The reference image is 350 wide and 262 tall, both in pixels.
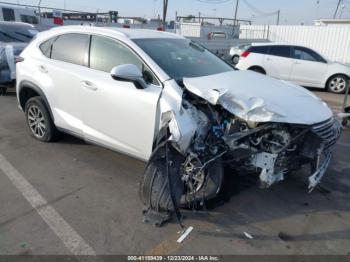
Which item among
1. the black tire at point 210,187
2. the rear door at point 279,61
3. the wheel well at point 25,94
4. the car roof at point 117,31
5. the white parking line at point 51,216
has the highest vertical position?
the car roof at point 117,31

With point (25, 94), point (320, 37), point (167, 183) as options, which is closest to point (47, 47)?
point (25, 94)

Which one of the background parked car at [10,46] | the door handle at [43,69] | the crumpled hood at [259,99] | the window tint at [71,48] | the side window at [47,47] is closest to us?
the crumpled hood at [259,99]

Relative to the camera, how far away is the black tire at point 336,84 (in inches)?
408

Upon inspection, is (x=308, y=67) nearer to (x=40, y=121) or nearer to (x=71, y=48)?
(x=71, y=48)

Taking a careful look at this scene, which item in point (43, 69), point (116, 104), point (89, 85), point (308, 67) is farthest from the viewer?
point (308, 67)

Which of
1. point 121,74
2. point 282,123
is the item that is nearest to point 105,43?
point 121,74

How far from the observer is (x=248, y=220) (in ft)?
10.6

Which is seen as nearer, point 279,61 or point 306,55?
point 306,55

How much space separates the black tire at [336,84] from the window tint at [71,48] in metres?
8.98

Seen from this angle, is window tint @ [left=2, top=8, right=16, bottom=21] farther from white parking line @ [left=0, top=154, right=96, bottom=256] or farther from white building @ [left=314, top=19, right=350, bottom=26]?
white building @ [left=314, top=19, right=350, bottom=26]

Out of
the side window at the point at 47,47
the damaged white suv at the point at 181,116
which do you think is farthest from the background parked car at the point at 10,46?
the damaged white suv at the point at 181,116

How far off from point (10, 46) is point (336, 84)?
9.77 metres

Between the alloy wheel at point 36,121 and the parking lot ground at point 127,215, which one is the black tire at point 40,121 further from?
the parking lot ground at point 127,215

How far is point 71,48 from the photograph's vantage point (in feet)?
14.3
